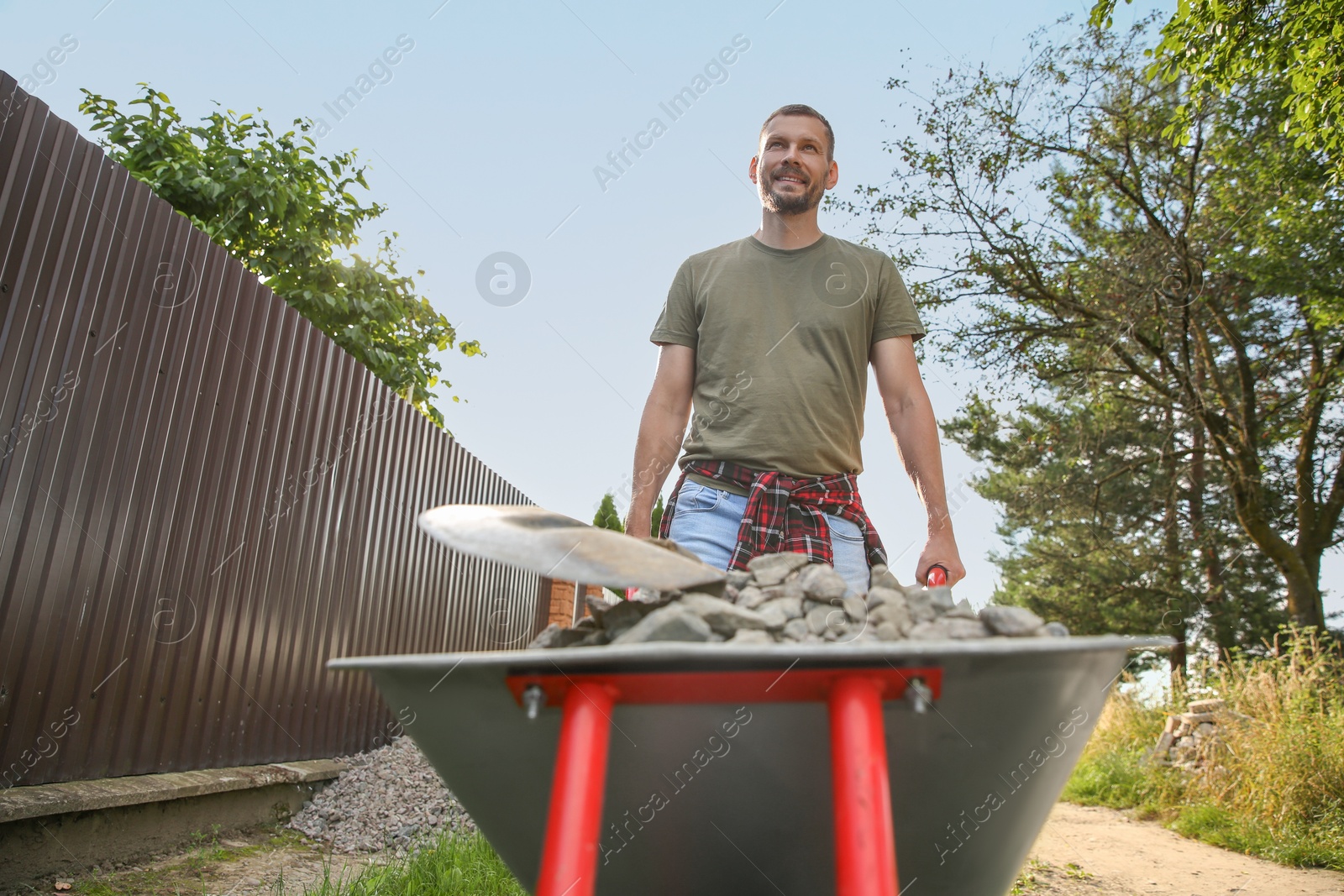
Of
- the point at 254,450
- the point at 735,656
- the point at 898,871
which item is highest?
the point at 254,450

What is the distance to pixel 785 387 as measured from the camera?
194 cm

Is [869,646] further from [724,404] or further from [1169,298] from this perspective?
[1169,298]

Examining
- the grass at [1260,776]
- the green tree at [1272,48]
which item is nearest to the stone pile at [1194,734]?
the grass at [1260,776]

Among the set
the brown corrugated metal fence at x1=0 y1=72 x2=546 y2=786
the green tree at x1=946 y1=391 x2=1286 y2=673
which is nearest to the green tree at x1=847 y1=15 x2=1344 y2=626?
the green tree at x1=946 y1=391 x2=1286 y2=673

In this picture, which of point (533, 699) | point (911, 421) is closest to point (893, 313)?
point (911, 421)

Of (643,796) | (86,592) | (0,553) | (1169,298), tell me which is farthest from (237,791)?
(1169,298)

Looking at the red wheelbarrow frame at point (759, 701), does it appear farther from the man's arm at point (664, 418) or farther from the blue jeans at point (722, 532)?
the man's arm at point (664, 418)

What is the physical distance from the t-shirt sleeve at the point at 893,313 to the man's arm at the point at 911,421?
0.02 metres

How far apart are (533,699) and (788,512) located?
3.43 ft

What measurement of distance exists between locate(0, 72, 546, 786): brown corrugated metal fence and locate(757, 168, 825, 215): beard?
2.37m

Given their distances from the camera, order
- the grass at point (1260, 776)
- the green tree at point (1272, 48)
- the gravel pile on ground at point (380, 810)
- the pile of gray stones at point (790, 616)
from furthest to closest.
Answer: the green tree at point (1272, 48) → the grass at point (1260, 776) → the gravel pile on ground at point (380, 810) → the pile of gray stones at point (790, 616)

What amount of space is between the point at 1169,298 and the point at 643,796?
9.66 m

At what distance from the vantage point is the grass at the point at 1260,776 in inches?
195

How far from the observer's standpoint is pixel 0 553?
8.51 ft
